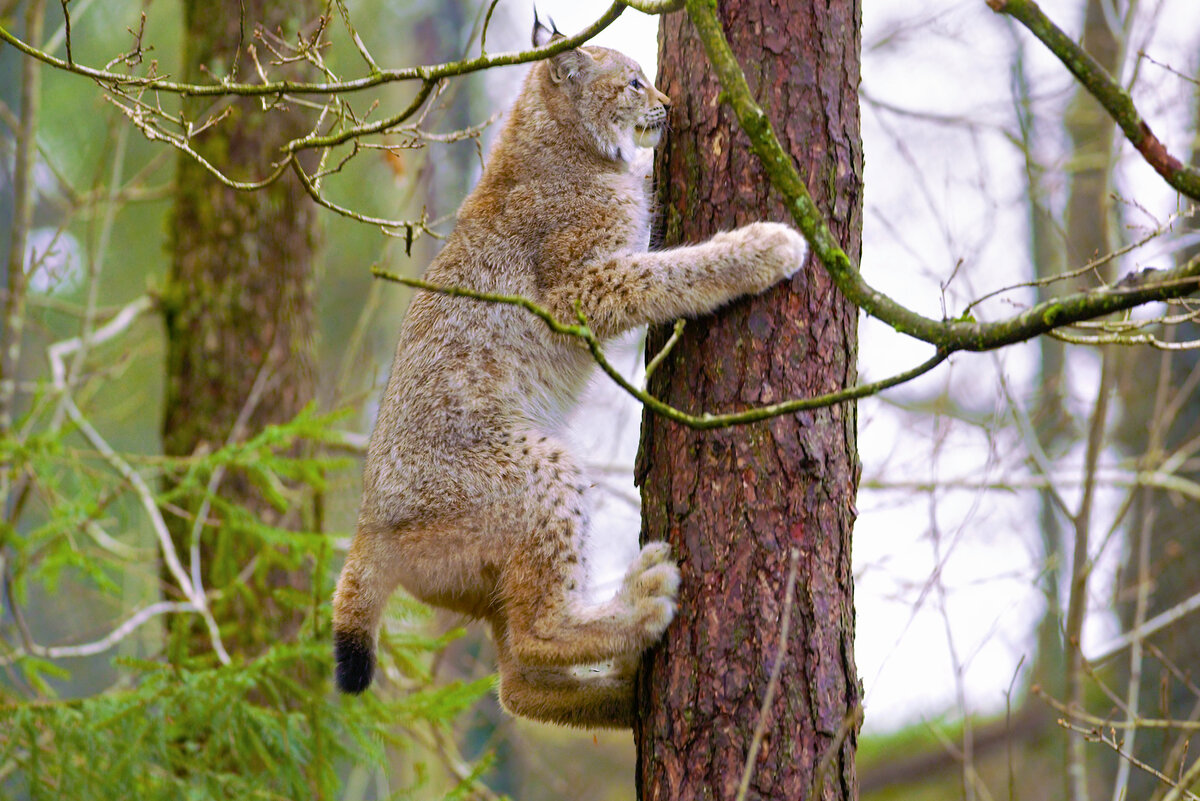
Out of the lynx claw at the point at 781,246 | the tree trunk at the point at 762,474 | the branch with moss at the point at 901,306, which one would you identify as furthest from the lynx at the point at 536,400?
the branch with moss at the point at 901,306

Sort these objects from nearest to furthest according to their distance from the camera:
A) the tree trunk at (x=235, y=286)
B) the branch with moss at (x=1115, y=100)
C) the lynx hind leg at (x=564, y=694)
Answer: the branch with moss at (x=1115, y=100), the lynx hind leg at (x=564, y=694), the tree trunk at (x=235, y=286)

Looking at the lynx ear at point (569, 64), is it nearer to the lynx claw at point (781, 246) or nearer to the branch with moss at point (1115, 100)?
the lynx claw at point (781, 246)

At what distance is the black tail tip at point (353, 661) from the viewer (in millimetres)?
3512

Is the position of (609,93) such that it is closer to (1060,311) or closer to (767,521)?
(767,521)

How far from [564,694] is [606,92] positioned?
7.19ft

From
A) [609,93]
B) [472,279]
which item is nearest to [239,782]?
[472,279]

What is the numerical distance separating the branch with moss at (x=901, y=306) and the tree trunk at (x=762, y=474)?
0.63 metres

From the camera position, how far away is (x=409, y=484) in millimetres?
3570

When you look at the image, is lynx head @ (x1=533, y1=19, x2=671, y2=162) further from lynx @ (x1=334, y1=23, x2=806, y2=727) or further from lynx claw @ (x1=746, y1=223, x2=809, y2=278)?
lynx claw @ (x1=746, y1=223, x2=809, y2=278)

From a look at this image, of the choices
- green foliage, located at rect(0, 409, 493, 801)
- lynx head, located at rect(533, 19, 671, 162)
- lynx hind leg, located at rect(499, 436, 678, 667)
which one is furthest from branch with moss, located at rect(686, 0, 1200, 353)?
green foliage, located at rect(0, 409, 493, 801)

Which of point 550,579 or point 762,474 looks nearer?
point 762,474

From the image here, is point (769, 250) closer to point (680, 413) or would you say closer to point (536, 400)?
point (680, 413)

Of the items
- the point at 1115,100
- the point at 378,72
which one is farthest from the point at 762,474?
the point at 378,72

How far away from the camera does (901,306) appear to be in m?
2.17
